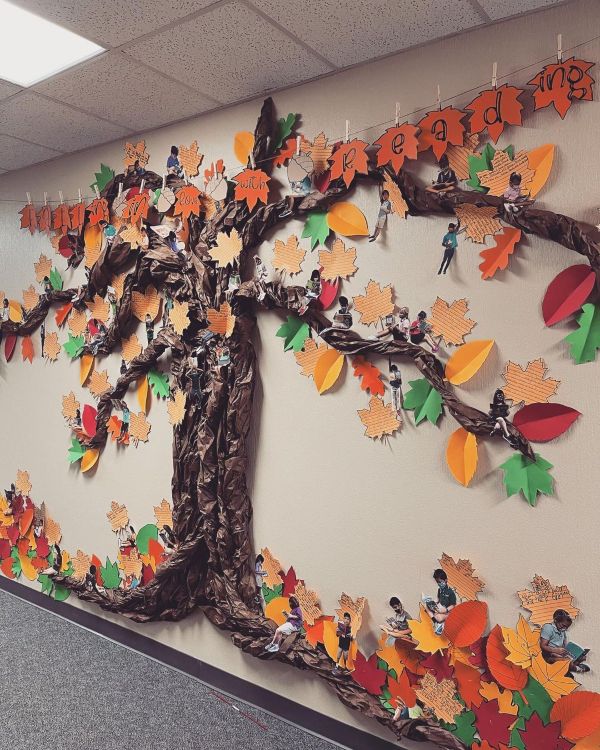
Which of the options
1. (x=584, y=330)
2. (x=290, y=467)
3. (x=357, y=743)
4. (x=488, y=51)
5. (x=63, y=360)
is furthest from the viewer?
(x=63, y=360)

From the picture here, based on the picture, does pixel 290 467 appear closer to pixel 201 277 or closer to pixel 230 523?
pixel 230 523

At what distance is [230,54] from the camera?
1741mm

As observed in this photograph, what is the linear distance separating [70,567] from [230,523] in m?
1.18

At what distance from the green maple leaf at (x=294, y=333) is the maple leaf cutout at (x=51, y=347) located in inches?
53.7

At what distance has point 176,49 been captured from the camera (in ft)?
5.63

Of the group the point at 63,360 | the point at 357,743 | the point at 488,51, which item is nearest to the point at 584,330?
the point at 488,51

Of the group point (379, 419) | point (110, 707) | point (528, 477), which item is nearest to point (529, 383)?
point (528, 477)

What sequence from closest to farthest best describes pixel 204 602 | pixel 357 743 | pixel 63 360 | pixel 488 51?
pixel 488 51 < pixel 357 743 < pixel 204 602 < pixel 63 360

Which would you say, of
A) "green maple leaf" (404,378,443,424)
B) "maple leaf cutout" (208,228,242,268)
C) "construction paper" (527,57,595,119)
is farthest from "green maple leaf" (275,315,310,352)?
"construction paper" (527,57,595,119)

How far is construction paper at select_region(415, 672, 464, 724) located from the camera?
1640mm

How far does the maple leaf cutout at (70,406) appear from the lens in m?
2.71

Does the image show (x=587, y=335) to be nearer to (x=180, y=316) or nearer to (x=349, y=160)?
(x=349, y=160)

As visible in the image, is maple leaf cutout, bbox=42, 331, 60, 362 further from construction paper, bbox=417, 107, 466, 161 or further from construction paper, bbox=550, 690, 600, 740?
construction paper, bbox=550, 690, 600, 740

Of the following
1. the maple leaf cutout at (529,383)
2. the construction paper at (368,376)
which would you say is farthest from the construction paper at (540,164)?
the construction paper at (368,376)
